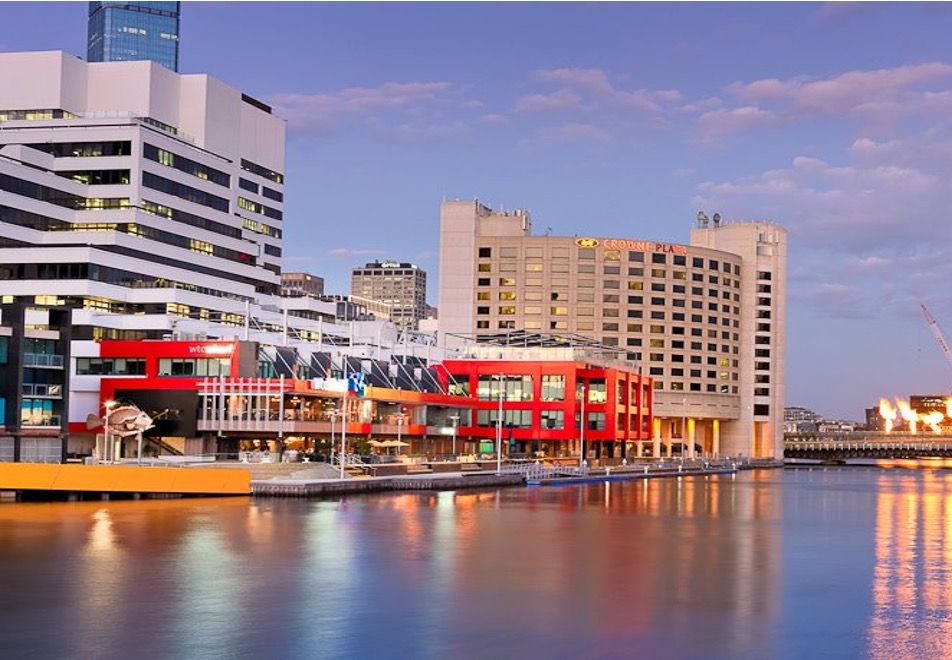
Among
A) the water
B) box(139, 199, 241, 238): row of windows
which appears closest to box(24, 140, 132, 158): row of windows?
box(139, 199, 241, 238): row of windows

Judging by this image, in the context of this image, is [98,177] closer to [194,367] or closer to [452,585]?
[194,367]

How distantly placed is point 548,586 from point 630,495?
209 ft

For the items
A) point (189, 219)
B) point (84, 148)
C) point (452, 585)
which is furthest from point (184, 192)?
point (452, 585)

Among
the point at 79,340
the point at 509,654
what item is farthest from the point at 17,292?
the point at 509,654

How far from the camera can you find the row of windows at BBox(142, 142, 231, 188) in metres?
164

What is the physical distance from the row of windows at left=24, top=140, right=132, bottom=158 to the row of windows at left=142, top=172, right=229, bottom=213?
4113 mm

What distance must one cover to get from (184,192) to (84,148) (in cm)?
1425

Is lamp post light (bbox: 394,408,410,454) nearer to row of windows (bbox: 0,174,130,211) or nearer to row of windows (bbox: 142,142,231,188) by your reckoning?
row of windows (bbox: 0,174,130,211)

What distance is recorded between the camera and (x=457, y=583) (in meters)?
40.7

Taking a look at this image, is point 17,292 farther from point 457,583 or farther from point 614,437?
point 457,583

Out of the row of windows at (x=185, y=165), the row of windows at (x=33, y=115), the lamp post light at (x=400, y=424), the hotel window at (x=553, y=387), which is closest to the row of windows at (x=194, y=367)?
the lamp post light at (x=400, y=424)

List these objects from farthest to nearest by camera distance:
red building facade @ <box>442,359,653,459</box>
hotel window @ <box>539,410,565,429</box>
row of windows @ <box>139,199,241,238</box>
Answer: hotel window @ <box>539,410,565,429</box>, red building facade @ <box>442,359,653,459</box>, row of windows @ <box>139,199,241,238</box>

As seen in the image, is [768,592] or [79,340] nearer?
[768,592]

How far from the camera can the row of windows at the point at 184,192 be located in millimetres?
164337
